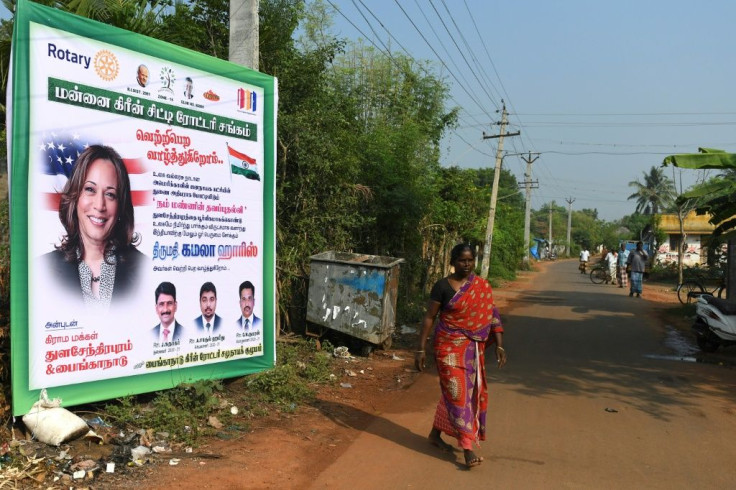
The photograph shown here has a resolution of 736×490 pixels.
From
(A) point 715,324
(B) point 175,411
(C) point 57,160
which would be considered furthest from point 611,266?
(C) point 57,160

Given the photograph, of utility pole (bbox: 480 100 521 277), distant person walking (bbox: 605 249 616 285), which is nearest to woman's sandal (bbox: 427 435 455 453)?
utility pole (bbox: 480 100 521 277)

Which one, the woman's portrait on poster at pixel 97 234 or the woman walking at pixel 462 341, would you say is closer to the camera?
the woman walking at pixel 462 341

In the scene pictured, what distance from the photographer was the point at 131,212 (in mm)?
5969

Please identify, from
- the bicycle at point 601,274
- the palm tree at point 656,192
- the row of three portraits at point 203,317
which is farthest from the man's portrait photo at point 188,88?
the palm tree at point 656,192

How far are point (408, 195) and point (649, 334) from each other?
18.1 feet

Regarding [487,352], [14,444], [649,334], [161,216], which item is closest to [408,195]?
[487,352]

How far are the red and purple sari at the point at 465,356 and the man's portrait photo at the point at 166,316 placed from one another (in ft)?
8.65

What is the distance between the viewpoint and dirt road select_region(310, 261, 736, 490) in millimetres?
4930

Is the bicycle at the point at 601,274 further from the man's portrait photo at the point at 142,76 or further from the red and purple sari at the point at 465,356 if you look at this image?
the man's portrait photo at the point at 142,76

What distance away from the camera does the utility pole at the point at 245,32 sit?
773 cm

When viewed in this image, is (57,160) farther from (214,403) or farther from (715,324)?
(715,324)

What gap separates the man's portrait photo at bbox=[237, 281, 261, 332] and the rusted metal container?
2359 millimetres

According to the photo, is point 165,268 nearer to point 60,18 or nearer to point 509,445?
point 60,18

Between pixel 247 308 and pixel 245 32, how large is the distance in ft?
10.7
